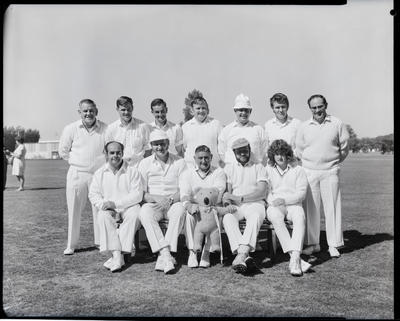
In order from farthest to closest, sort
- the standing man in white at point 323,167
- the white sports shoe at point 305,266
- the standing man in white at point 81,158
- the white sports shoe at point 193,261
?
1. the standing man in white at point 81,158
2. the standing man in white at point 323,167
3. the white sports shoe at point 193,261
4. the white sports shoe at point 305,266

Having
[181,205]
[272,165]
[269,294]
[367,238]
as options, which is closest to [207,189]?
[181,205]

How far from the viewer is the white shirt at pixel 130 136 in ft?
21.1

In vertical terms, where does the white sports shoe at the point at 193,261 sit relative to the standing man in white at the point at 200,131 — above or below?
below

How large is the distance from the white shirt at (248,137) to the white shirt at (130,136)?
1.23 m

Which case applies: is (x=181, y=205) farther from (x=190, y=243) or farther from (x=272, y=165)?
(x=272, y=165)

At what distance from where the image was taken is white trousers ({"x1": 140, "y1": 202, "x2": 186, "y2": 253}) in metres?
5.50

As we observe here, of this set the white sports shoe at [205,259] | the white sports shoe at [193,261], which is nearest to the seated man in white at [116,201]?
the white sports shoe at [193,261]

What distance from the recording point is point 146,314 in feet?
14.2

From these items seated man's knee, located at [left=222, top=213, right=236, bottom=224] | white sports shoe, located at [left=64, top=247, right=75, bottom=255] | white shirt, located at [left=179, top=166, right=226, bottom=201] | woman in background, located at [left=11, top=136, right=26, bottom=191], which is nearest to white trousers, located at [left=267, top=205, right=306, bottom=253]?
seated man's knee, located at [left=222, top=213, right=236, bottom=224]

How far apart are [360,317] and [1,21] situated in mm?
4877

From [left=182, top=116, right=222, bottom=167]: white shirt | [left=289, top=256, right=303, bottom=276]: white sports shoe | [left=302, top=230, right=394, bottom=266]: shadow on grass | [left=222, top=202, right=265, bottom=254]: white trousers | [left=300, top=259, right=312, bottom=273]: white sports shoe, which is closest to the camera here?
[left=289, top=256, right=303, bottom=276]: white sports shoe

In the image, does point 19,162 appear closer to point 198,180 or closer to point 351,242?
point 198,180

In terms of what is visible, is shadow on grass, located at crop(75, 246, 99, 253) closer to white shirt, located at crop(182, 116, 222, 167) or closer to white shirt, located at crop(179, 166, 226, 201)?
white shirt, located at crop(179, 166, 226, 201)

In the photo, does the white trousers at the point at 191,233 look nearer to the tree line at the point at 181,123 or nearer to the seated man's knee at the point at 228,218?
the seated man's knee at the point at 228,218
